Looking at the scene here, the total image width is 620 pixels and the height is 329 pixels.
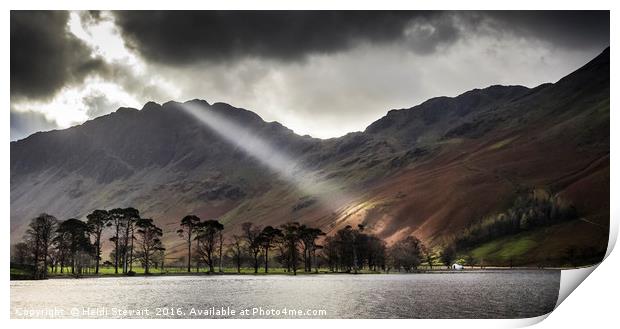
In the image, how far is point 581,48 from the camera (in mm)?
42188

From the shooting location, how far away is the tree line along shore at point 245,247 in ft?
193

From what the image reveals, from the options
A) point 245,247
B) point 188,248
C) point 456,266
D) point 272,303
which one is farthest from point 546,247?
point 272,303

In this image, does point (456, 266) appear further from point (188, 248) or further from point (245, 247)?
point (188, 248)

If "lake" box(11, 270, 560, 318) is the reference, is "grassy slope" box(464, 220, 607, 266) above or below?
above

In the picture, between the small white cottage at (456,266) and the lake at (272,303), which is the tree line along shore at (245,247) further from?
the lake at (272,303)

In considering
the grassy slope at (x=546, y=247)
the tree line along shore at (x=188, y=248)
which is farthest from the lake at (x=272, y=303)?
the grassy slope at (x=546, y=247)

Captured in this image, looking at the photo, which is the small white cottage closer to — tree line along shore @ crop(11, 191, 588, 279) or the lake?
tree line along shore @ crop(11, 191, 588, 279)

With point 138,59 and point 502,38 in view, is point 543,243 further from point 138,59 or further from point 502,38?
point 138,59

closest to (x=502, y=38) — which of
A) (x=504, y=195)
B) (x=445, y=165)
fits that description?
(x=504, y=195)

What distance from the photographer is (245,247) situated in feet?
285

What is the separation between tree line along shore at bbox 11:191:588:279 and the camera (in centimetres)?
5884

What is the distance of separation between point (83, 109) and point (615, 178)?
1281 inches

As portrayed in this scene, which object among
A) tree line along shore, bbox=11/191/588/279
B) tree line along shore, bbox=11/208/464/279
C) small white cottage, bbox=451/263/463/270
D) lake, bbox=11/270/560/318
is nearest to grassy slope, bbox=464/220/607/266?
tree line along shore, bbox=11/191/588/279

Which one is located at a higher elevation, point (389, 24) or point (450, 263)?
point (389, 24)
